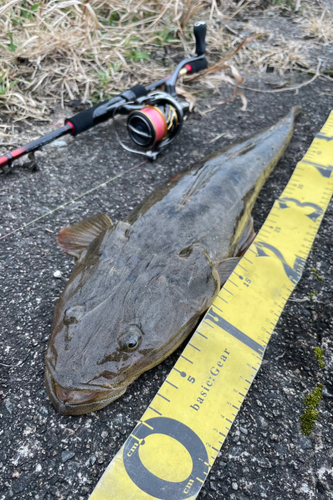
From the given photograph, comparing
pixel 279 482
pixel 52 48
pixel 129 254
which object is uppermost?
pixel 52 48

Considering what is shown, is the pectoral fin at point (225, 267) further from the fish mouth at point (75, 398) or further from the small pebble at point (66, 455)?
the small pebble at point (66, 455)

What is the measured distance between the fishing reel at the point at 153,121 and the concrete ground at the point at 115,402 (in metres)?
0.20

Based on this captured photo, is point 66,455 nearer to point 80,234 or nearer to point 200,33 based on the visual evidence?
point 80,234

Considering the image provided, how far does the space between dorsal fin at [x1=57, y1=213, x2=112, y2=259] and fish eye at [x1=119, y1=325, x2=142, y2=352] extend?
2.70 feet

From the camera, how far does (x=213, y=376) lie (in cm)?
199

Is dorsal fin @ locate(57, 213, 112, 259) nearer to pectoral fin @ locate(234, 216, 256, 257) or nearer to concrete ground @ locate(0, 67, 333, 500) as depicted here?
concrete ground @ locate(0, 67, 333, 500)

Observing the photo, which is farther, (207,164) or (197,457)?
(207,164)

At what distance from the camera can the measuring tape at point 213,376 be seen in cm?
161

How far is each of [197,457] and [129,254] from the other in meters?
1.10

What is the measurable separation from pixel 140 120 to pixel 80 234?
4.30ft

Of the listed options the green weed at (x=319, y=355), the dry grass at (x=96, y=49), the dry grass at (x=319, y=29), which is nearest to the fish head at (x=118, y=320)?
the green weed at (x=319, y=355)

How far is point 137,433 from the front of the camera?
68.0 inches

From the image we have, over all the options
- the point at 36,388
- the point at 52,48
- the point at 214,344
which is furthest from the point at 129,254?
the point at 52,48

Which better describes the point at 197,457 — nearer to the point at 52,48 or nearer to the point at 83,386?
the point at 83,386
